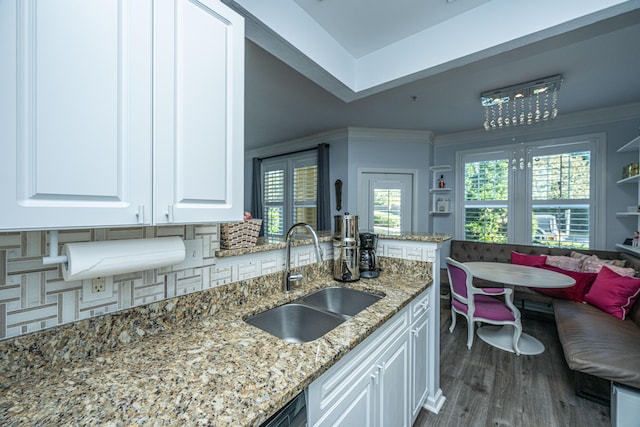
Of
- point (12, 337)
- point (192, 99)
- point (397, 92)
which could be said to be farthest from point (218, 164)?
point (397, 92)

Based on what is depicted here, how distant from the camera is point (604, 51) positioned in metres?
2.12

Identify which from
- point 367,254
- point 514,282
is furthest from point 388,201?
point 367,254

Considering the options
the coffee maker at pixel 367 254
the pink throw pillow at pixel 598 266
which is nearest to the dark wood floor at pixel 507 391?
the pink throw pillow at pixel 598 266

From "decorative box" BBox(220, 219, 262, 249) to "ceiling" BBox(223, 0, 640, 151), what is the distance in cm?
106

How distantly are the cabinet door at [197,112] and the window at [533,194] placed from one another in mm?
4242

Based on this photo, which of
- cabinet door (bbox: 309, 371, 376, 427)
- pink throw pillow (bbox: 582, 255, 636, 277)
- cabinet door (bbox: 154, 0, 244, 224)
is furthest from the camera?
pink throw pillow (bbox: 582, 255, 636, 277)

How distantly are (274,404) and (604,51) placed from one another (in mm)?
3254

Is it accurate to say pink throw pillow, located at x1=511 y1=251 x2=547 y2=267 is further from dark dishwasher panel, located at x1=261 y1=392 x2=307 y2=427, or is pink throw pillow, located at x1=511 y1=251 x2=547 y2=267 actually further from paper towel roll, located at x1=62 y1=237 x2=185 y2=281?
paper towel roll, located at x1=62 y1=237 x2=185 y2=281

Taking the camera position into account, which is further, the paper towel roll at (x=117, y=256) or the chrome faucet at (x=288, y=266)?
the chrome faucet at (x=288, y=266)

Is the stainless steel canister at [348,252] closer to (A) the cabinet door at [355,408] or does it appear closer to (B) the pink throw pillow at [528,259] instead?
(A) the cabinet door at [355,408]

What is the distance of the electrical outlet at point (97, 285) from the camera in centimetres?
91

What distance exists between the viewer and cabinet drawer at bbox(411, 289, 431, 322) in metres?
1.60

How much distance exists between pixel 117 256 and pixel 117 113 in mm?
428

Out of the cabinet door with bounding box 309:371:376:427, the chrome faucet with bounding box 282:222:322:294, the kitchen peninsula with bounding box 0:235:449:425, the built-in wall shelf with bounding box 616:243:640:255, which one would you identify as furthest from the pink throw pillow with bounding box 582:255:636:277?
the chrome faucet with bounding box 282:222:322:294
